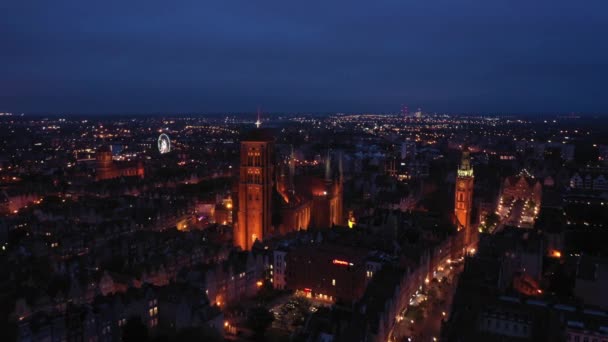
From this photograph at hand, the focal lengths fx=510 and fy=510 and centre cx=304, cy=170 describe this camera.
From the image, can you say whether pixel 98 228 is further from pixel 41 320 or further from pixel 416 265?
pixel 416 265

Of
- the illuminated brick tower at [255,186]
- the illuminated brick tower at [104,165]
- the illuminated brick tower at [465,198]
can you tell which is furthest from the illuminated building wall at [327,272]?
the illuminated brick tower at [104,165]

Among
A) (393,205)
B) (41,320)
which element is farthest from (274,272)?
(393,205)

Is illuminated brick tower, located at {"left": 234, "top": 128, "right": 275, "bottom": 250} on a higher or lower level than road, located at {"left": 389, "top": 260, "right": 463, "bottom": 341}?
higher

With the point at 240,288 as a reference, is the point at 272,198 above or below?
above

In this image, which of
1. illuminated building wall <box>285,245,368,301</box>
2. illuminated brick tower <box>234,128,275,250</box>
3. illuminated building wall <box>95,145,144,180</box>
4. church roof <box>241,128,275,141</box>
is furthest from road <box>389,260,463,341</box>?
illuminated building wall <box>95,145,144,180</box>

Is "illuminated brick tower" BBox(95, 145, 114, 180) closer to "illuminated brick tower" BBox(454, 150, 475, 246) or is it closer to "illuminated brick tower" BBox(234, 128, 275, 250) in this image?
"illuminated brick tower" BBox(234, 128, 275, 250)

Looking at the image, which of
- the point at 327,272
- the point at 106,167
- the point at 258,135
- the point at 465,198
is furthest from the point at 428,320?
the point at 106,167

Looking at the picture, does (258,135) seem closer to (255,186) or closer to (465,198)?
(255,186)

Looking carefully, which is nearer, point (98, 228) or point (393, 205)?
point (98, 228)
